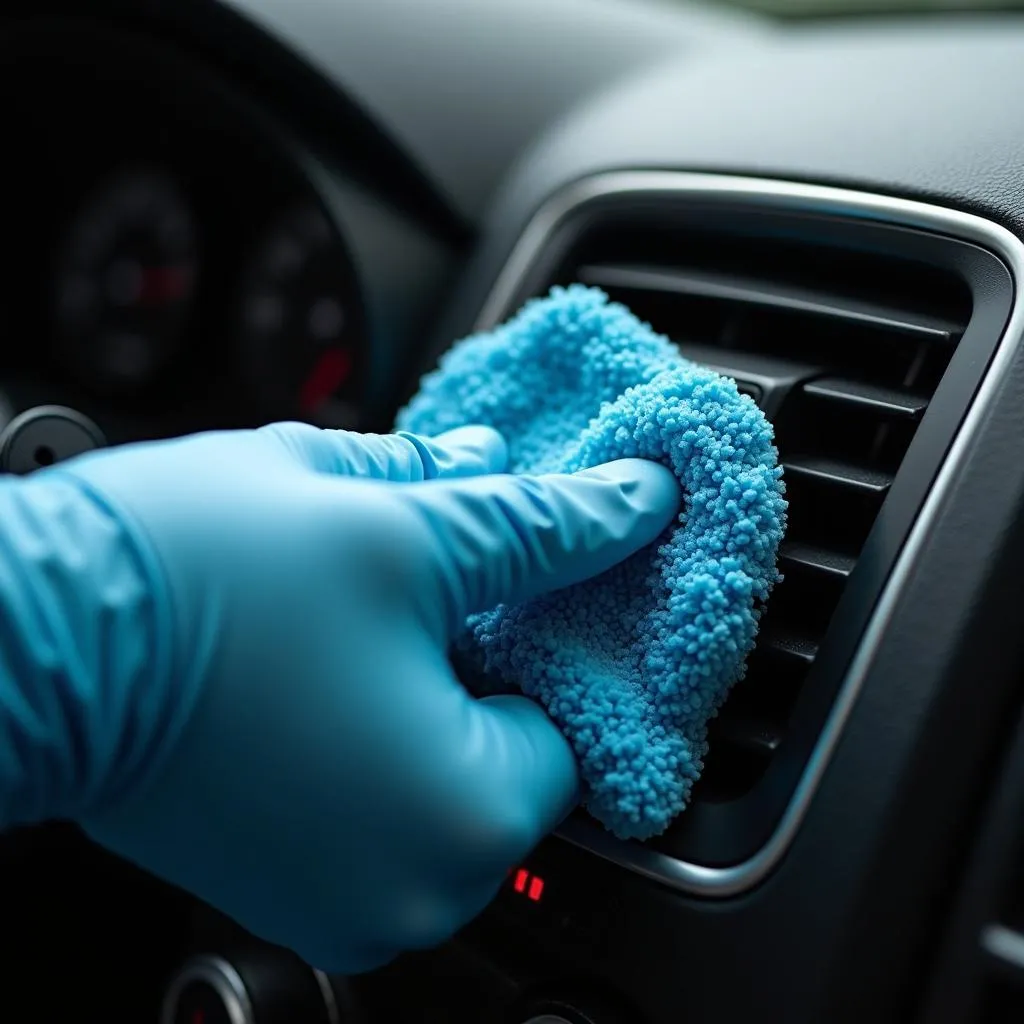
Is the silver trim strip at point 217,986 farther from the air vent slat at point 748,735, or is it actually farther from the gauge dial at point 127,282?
the gauge dial at point 127,282

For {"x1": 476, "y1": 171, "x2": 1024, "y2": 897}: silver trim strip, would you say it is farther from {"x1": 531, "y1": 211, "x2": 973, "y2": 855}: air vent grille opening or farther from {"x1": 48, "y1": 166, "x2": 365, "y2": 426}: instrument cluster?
{"x1": 48, "y1": 166, "x2": 365, "y2": 426}: instrument cluster

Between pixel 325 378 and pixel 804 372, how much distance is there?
0.53 meters

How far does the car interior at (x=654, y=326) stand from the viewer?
2.00 feet

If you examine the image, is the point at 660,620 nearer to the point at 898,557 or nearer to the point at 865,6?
the point at 898,557

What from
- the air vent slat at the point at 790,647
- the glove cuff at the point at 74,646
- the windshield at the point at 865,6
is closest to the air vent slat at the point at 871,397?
the air vent slat at the point at 790,647

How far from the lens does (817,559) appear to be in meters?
0.65

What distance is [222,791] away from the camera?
53 cm

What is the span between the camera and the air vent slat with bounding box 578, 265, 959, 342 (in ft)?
2.28

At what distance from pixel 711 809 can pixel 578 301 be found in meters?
0.31

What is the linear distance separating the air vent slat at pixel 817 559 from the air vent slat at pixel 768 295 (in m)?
0.14

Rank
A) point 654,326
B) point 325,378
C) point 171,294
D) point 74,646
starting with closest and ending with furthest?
point 74,646 < point 654,326 < point 325,378 < point 171,294

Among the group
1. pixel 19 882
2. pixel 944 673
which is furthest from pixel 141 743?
pixel 19 882

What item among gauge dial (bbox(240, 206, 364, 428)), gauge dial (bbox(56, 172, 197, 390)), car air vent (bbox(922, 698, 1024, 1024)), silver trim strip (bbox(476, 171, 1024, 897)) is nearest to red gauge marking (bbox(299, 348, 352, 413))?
gauge dial (bbox(240, 206, 364, 428))

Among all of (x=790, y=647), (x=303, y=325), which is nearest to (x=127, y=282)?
(x=303, y=325)
